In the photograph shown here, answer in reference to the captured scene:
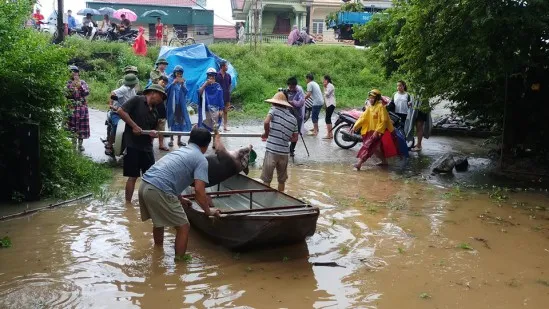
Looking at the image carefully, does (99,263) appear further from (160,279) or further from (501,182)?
(501,182)

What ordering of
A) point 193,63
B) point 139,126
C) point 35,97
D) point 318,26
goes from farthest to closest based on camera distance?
point 318,26 → point 193,63 → point 35,97 → point 139,126

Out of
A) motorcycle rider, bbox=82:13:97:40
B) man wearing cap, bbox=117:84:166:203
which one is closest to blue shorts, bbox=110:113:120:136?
man wearing cap, bbox=117:84:166:203

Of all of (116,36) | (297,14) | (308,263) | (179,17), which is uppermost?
(297,14)

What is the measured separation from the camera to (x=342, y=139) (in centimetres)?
1384

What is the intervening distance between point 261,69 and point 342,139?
9.59 metres

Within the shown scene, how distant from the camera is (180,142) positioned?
1294cm

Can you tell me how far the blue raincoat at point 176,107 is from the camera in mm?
12055

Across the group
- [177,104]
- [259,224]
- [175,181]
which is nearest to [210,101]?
[177,104]

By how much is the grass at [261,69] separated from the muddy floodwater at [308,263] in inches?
403

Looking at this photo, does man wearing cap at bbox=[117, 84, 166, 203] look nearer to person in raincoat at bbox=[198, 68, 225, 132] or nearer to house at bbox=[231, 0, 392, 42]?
person in raincoat at bbox=[198, 68, 225, 132]

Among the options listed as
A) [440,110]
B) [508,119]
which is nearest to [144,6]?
[440,110]

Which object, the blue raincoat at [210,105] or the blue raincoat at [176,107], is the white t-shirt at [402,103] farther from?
the blue raincoat at [176,107]

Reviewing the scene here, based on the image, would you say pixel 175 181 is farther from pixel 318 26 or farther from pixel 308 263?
pixel 318 26

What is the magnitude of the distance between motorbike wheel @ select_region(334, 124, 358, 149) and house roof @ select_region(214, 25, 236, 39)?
27471 mm
